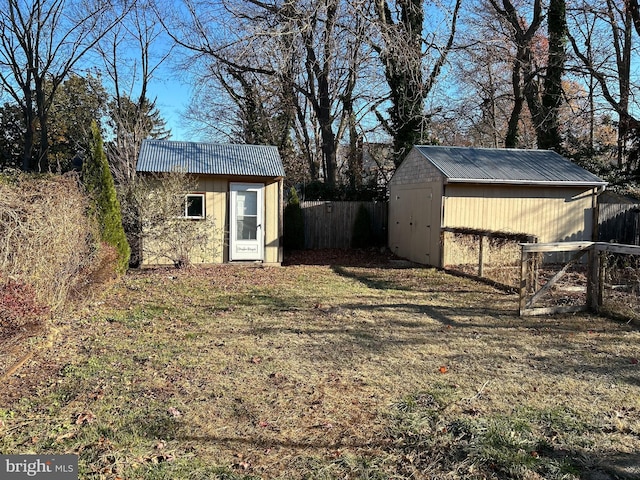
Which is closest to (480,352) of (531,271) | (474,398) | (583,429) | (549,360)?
(549,360)

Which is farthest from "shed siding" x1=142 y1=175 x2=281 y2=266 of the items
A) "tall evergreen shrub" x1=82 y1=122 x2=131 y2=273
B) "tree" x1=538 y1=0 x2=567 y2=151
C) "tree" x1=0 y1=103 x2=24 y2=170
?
"tree" x1=0 y1=103 x2=24 y2=170

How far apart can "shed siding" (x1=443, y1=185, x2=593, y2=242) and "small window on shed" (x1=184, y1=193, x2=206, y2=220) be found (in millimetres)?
6240

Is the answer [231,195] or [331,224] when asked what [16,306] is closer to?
[231,195]

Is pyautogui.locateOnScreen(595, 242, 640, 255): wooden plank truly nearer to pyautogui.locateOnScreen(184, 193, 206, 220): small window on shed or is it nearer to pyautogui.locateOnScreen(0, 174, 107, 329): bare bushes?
pyautogui.locateOnScreen(0, 174, 107, 329): bare bushes

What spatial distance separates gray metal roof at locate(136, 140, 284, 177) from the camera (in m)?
11.1

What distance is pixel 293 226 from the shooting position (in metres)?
15.6

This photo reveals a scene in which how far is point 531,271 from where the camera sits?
7375 mm

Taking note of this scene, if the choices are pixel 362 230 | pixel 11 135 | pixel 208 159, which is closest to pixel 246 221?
pixel 208 159

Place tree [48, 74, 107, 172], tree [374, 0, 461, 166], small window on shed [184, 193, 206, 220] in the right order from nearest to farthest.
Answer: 1. small window on shed [184, 193, 206, 220]
2. tree [374, 0, 461, 166]
3. tree [48, 74, 107, 172]

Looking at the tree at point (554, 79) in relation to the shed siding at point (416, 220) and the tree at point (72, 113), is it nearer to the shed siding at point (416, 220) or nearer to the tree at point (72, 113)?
the shed siding at point (416, 220)

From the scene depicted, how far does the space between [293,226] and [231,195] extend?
4328mm

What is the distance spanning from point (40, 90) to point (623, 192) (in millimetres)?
22653

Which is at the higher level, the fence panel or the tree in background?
the tree in background
